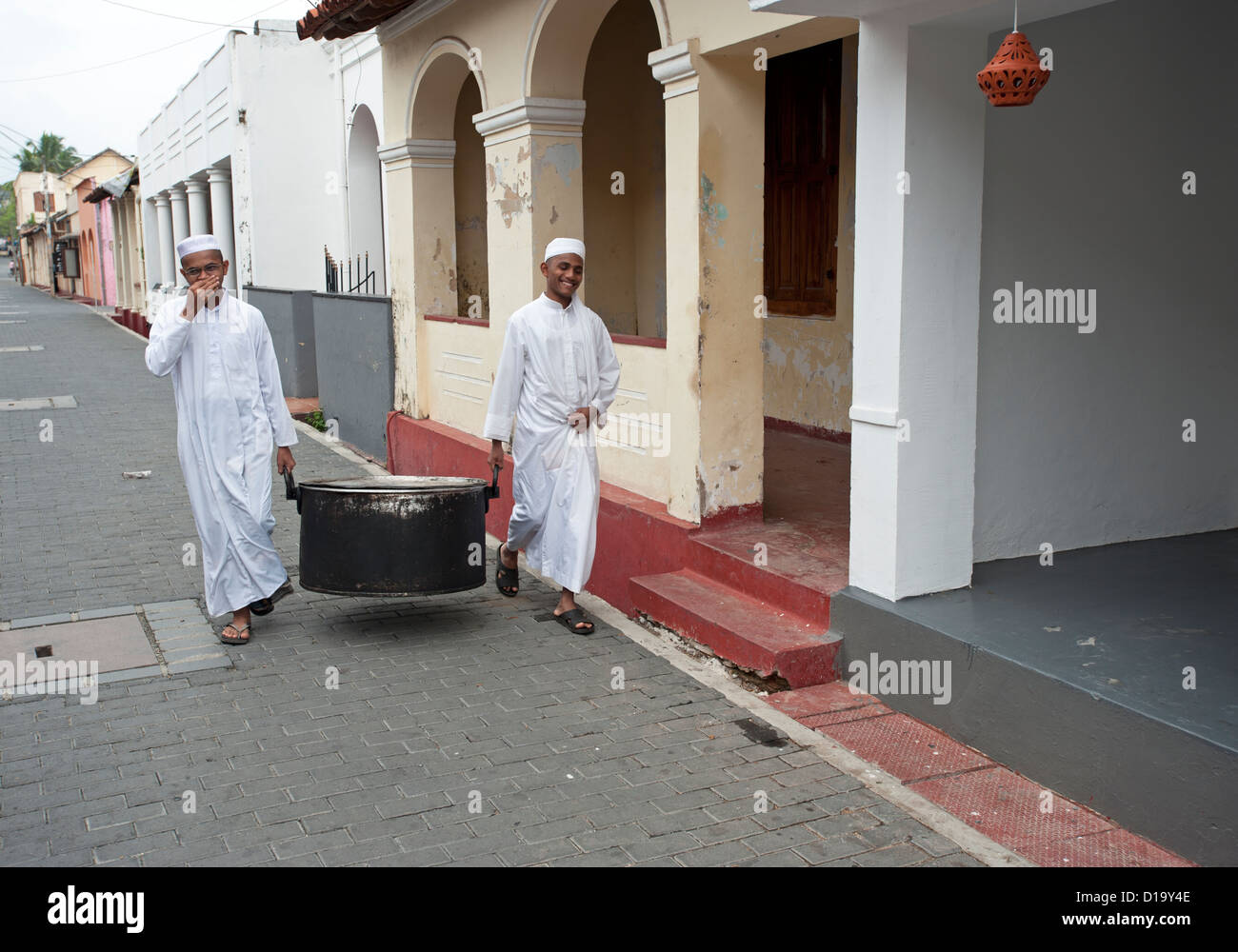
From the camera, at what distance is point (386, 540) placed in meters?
5.56

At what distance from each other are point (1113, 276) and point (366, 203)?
1278cm

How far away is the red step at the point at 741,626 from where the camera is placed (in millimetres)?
5070

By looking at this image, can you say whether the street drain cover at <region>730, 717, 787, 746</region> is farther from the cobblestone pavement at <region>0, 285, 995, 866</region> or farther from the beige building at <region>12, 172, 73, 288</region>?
the beige building at <region>12, 172, 73, 288</region>

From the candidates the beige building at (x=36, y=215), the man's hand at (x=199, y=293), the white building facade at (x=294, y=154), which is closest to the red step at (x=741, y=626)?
the man's hand at (x=199, y=293)

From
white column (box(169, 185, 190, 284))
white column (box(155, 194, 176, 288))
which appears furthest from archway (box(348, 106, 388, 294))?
white column (box(155, 194, 176, 288))

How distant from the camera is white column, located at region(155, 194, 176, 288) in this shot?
29.5 m

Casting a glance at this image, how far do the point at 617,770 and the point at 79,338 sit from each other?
84.6ft

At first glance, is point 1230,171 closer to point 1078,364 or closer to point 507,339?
point 1078,364

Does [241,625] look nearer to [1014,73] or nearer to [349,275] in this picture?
[1014,73]

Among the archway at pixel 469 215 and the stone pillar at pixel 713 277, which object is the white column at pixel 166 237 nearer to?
the archway at pixel 469 215

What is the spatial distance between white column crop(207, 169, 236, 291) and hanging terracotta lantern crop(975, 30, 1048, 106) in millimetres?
18678

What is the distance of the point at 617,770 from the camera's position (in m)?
4.32

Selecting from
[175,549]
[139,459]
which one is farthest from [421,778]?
[139,459]

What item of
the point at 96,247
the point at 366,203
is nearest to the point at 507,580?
the point at 366,203
